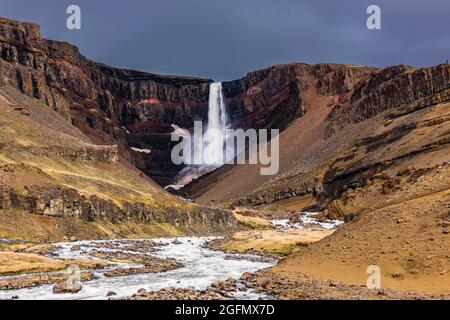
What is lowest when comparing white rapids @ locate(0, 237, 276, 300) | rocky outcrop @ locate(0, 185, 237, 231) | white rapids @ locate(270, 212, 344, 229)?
white rapids @ locate(0, 237, 276, 300)

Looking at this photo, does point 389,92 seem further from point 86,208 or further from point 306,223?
point 86,208

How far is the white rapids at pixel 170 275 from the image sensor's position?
29.0m

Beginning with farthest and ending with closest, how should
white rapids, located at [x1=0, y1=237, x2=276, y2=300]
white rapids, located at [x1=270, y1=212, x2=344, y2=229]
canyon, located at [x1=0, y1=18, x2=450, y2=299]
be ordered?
white rapids, located at [x1=270, y1=212, x2=344, y2=229] → canyon, located at [x1=0, y1=18, x2=450, y2=299] → white rapids, located at [x1=0, y1=237, x2=276, y2=300]

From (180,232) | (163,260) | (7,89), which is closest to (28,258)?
(163,260)

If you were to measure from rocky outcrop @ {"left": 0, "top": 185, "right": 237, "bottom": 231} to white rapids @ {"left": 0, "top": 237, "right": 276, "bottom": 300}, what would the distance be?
30.0 ft

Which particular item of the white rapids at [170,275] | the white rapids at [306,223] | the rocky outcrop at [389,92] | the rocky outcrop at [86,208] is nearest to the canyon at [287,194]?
the rocky outcrop at [86,208]

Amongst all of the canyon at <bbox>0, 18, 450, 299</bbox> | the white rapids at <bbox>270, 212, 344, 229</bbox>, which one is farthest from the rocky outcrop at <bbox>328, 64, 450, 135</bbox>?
the white rapids at <bbox>270, 212, 344, 229</bbox>

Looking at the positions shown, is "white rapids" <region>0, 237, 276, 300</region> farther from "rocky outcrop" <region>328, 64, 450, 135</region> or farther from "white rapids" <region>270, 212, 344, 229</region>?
"rocky outcrop" <region>328, 64, 450, 135</region>

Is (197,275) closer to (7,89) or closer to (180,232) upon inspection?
(180,232)

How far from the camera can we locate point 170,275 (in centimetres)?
3888

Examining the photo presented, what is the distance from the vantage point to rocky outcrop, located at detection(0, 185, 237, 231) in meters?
66.8

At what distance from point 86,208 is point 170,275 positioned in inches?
1486

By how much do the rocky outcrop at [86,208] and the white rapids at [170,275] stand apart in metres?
9.14

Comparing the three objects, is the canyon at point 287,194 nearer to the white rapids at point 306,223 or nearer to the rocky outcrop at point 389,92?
the rocky outcrop at point 389,92
